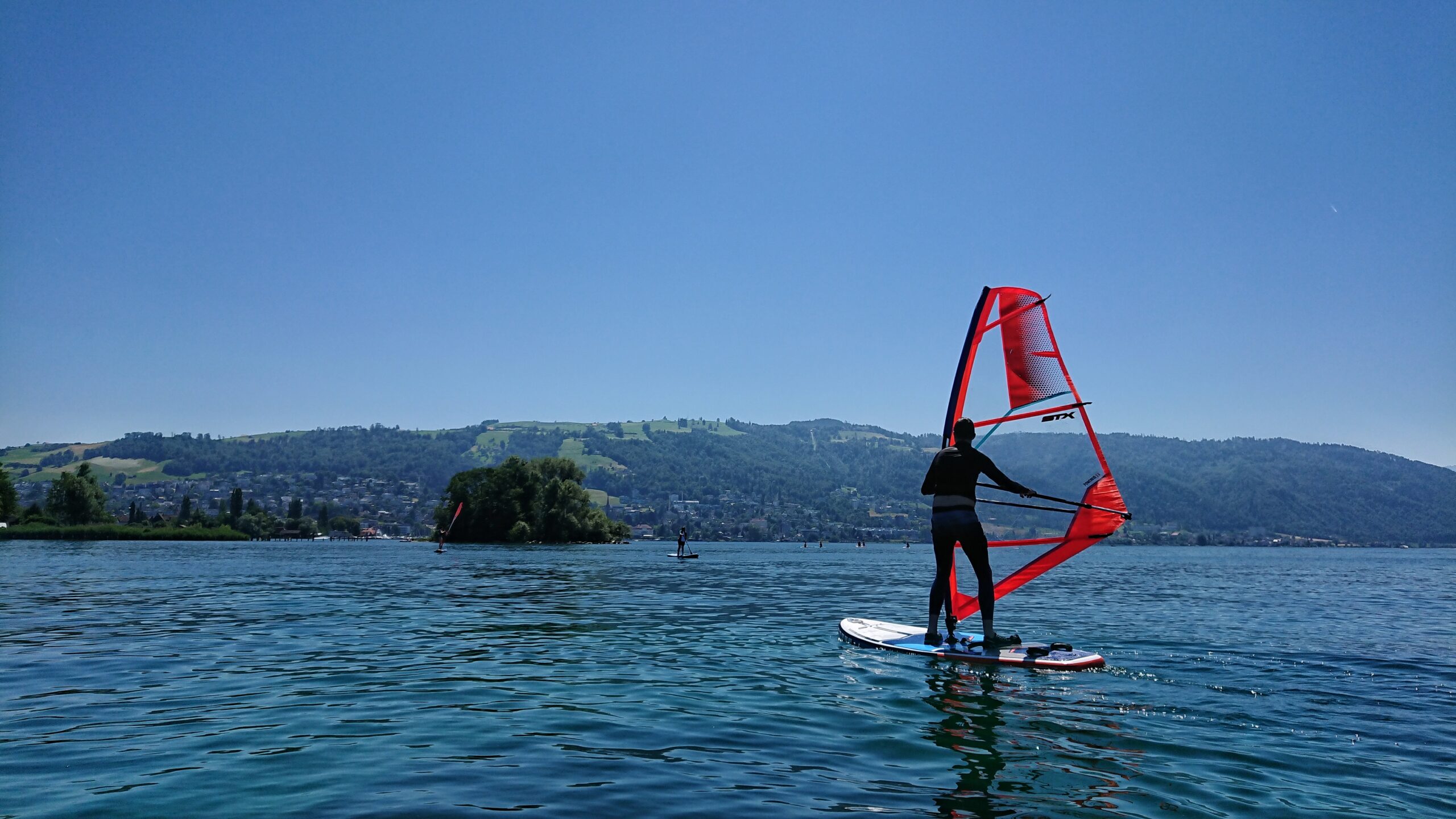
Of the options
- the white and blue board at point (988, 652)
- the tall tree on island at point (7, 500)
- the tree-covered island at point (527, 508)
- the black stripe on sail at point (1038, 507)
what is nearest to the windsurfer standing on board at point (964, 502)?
the white and blue board at point (988, 652)

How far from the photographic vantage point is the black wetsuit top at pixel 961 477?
13500mm

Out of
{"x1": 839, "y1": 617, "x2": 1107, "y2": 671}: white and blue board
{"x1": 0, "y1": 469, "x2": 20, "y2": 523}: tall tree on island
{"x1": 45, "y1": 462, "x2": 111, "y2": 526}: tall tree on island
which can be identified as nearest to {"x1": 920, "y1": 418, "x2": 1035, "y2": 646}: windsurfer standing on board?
{"x1": 839, "y1": 617, "x2": 1107, "y2": 671}: white and blue board

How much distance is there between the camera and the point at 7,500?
10919 centimetres

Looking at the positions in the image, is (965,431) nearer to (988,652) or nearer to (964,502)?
→ (964,502)

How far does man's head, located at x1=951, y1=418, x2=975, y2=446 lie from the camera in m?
13.8

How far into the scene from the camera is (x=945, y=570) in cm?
1423

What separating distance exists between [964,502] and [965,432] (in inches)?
44.3

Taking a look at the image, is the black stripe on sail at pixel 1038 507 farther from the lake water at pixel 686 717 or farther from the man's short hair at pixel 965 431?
the lake water at pixel 686 717

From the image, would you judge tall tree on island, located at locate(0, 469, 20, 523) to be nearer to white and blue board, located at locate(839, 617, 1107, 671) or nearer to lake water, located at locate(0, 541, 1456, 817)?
lake water, located at locate(0, 541, 1456, 817)

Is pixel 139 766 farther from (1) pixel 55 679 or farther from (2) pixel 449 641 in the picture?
(2) pixel 449 641

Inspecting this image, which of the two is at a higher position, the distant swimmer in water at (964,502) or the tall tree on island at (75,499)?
the distant swimmer in water at (964,502)

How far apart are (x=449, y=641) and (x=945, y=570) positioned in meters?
8.68

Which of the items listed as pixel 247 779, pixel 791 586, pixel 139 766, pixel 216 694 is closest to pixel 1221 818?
pixel 247 779

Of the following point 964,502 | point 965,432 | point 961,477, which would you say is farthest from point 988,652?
point 965,432
